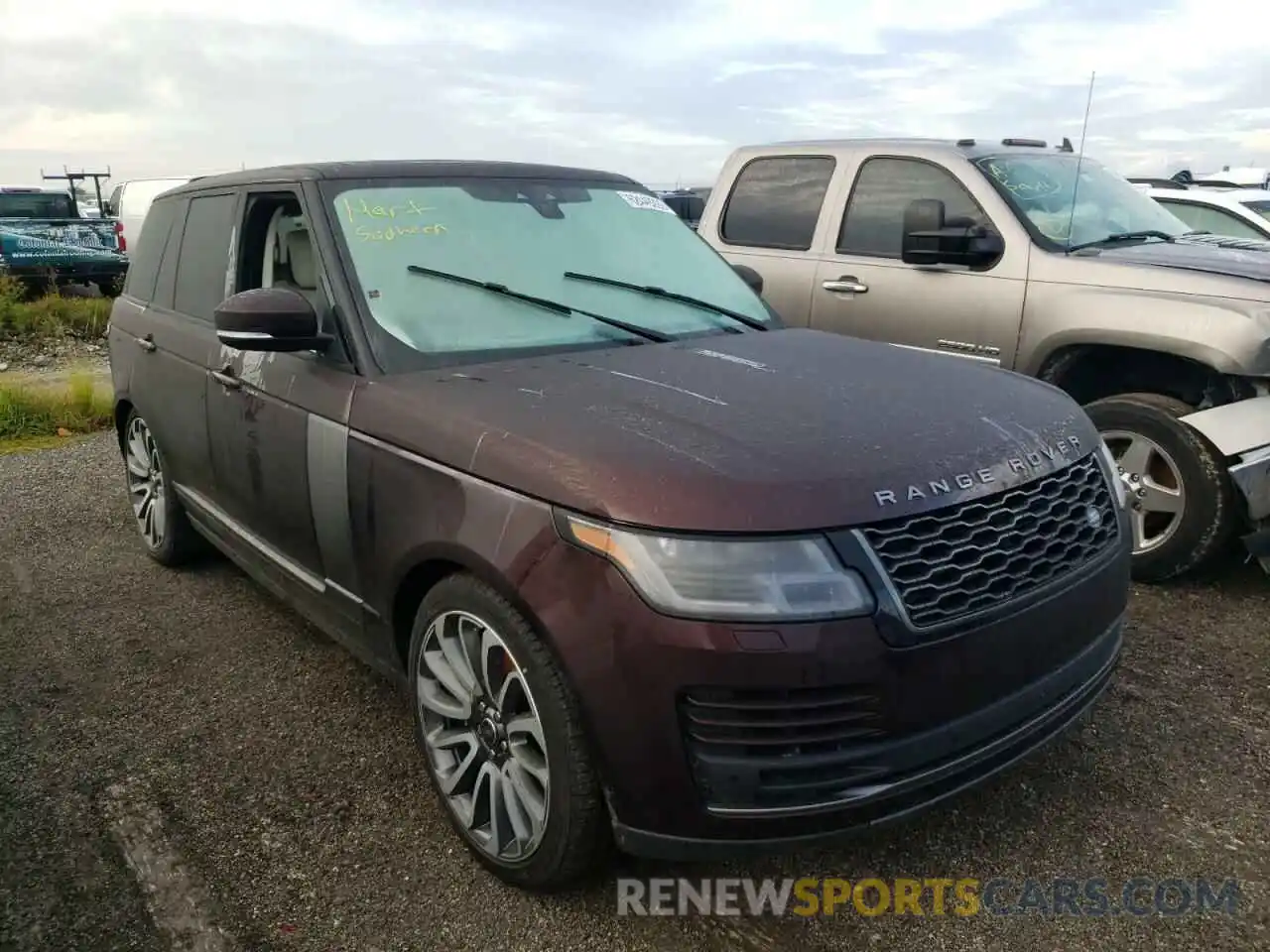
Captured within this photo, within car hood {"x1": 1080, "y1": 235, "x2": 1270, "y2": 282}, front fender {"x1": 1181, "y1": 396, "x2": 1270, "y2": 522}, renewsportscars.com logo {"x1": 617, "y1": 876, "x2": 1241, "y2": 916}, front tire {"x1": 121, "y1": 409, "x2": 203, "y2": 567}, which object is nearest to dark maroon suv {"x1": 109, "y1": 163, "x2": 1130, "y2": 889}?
renewsportscars.com logo {"x1": 617, "y1": 876, "x2": 1241, "y2": 916}

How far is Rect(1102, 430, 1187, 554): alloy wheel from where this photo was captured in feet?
14.5

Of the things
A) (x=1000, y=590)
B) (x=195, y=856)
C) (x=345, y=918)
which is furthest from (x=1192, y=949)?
(x=195, y=856)

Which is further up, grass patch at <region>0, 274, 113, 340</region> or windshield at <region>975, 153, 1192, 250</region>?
windshield at <region>975, 153, 1192, 250</region>

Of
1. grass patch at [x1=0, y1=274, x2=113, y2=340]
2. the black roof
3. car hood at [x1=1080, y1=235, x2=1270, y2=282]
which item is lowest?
grass patch at [x1=0, y1=274, x2=113, y2=340]

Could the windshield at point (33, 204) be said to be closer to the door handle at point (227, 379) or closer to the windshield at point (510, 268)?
the door handle at point (227, 379)

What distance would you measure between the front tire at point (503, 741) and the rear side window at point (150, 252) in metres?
2.84

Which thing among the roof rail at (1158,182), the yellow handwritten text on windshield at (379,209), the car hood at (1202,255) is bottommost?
the car hood at (1202,255)

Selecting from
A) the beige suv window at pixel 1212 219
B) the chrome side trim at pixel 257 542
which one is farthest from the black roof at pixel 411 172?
the beige suv window at pixel 1212 219

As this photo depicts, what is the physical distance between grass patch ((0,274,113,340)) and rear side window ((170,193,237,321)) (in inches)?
358

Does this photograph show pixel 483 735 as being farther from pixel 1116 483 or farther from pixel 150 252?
pixel 150 252

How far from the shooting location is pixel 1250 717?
3393 millimetres

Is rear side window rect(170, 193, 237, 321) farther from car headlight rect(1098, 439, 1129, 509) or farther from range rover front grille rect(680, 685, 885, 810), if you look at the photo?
car headlight rect(1098, 439, 1129, 509)

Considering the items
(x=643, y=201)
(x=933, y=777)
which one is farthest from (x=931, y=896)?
(x=643, y=201)

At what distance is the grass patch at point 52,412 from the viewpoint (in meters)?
Result: 8.06
